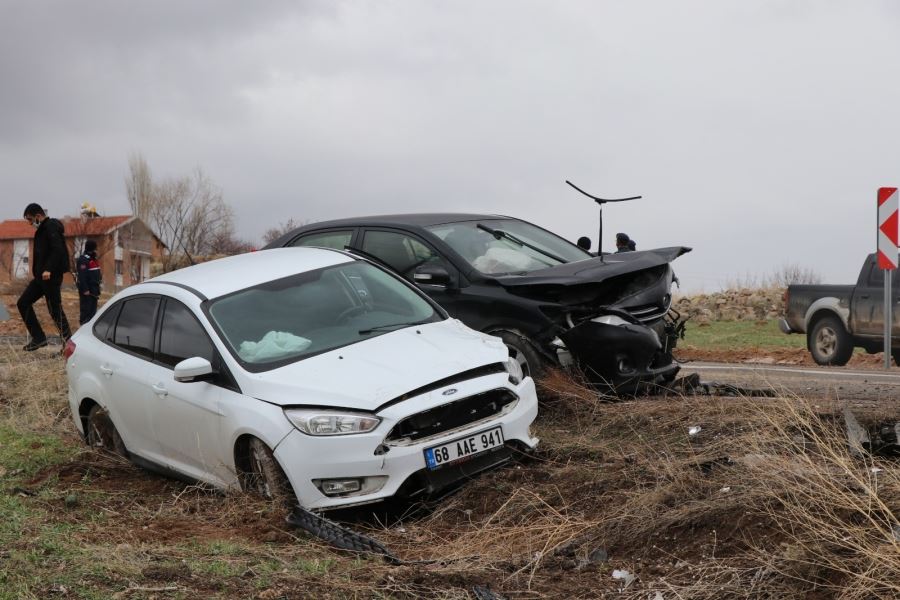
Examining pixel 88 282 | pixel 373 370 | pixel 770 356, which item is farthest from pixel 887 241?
pixel 88 282

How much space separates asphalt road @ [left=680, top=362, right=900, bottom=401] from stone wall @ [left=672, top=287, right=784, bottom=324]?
1544cm

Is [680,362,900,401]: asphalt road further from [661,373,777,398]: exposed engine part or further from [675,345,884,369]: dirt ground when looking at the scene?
[675,345,884,369]: dirt ground

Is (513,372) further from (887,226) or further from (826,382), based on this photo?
(887,226)

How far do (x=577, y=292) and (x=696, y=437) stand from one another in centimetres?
166

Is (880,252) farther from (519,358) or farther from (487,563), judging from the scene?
(487,563)

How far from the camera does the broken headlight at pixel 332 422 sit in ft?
18.7

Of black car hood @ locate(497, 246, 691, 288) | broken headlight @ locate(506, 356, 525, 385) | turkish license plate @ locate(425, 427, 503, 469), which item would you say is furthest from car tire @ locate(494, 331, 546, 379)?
→ turkish license plate @ locate(425, 427, 503, 469)

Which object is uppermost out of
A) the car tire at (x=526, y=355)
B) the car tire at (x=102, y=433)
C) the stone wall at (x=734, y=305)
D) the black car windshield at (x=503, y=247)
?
the black car windshield at (x=503, y=247)

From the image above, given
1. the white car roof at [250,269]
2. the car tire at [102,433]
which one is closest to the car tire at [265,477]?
the white car roof at [250,269]

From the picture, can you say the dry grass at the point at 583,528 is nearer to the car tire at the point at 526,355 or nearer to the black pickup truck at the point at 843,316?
the car tire at the point at 526,355

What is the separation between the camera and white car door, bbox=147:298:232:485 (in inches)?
253

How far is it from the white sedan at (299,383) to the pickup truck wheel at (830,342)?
1077 cm

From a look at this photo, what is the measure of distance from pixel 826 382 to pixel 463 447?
5.47m

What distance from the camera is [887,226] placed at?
48.9 feet
